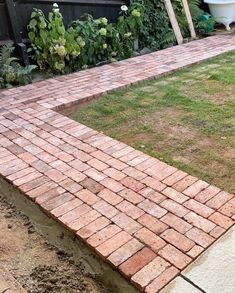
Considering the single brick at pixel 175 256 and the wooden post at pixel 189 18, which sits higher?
the wooden post at pixel 189 18

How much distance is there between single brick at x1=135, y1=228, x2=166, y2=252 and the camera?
5.99 feet

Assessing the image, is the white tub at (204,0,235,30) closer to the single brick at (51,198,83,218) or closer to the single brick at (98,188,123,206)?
the single brick at (98,188,123,206)

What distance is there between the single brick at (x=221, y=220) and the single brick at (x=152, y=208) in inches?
10.5

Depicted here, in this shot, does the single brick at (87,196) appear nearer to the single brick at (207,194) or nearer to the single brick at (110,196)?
the single brick at (110,196)

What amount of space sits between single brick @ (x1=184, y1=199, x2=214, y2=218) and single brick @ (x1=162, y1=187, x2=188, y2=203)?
4 centimetres

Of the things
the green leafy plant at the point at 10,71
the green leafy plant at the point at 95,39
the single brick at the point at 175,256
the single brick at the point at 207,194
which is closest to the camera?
the single brick at the point at 175,256

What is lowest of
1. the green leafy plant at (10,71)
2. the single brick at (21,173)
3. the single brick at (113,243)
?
the single brick at (113,243)

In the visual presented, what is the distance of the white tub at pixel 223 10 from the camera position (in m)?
6.35

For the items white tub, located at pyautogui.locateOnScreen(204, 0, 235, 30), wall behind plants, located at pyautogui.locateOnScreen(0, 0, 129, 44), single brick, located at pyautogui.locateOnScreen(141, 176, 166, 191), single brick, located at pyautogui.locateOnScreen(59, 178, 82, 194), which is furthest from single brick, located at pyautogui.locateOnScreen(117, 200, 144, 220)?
white tub, located at pyautogui.locateOnScreen(204, 0, 235, 30)

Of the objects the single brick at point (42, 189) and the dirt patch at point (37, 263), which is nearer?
the dirt patch at point (37, 263)

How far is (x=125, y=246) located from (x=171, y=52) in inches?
158

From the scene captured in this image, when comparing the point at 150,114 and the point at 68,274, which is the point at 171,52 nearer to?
the point at 150,114

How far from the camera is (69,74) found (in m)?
4.59

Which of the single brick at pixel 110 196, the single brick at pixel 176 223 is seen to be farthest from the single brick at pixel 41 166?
the single brick at pixel 176 223
